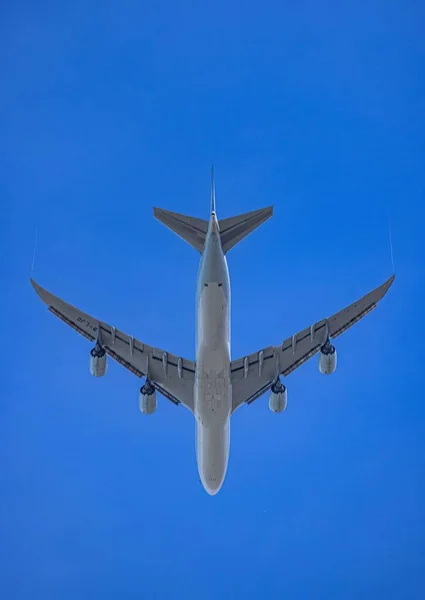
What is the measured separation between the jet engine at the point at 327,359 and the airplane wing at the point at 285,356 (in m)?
0.56

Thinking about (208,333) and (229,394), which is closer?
(208,333)

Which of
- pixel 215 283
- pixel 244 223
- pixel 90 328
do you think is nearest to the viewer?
pixel 215 283

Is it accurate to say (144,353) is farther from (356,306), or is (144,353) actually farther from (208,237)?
(356,306)

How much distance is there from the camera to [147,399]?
135ft

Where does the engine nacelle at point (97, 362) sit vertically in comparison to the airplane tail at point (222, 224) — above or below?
below

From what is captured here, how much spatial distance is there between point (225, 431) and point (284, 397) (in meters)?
3.67

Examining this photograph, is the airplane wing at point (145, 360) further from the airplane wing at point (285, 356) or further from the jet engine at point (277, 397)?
the jet engine at point (277, 397)

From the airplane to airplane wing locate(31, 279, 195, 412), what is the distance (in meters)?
0.05

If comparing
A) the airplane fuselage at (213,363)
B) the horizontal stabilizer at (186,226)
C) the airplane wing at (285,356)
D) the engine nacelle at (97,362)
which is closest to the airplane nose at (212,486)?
the airplane fuselage at (213,363)

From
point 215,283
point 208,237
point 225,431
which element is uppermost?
point 208,237

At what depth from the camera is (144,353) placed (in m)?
42.0

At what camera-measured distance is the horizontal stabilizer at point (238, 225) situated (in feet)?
124

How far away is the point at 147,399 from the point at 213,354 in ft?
19.0

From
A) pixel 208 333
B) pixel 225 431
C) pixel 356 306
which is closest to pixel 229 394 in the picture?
pixel 225 431
